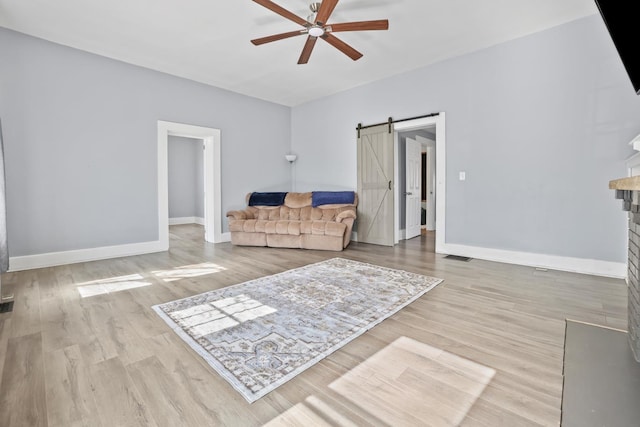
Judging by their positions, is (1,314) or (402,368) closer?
(402,368)

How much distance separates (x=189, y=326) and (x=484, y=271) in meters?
3.29

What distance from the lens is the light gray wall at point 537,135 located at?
334cm

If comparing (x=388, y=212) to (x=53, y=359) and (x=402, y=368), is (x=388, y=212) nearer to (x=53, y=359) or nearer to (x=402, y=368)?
(x=402, y=368)

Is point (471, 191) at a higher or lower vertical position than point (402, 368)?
higher

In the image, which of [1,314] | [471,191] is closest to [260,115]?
[471,191]

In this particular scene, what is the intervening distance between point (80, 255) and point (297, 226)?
10.4 ft

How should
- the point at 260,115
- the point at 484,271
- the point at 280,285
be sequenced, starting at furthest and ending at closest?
the point at 260,115, the point at 484,271, the point at 280,285

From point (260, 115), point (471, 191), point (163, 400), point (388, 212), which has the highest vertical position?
point (260, 115)

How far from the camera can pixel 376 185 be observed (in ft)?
18.0

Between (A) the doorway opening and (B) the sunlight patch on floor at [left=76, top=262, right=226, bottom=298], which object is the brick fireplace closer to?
(B) the sunlight patch on floor at [left=76, top=262, right=226, bottom=298]

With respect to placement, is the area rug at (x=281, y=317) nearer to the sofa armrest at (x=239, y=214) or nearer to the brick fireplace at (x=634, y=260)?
the brick fireplace at (x=634, y=260)

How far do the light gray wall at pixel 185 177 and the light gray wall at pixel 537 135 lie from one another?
653 cm

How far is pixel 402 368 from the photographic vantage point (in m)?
1.66

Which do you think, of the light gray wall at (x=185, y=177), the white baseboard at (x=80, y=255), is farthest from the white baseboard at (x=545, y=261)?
the light gray wall at (x=185, y=177)
